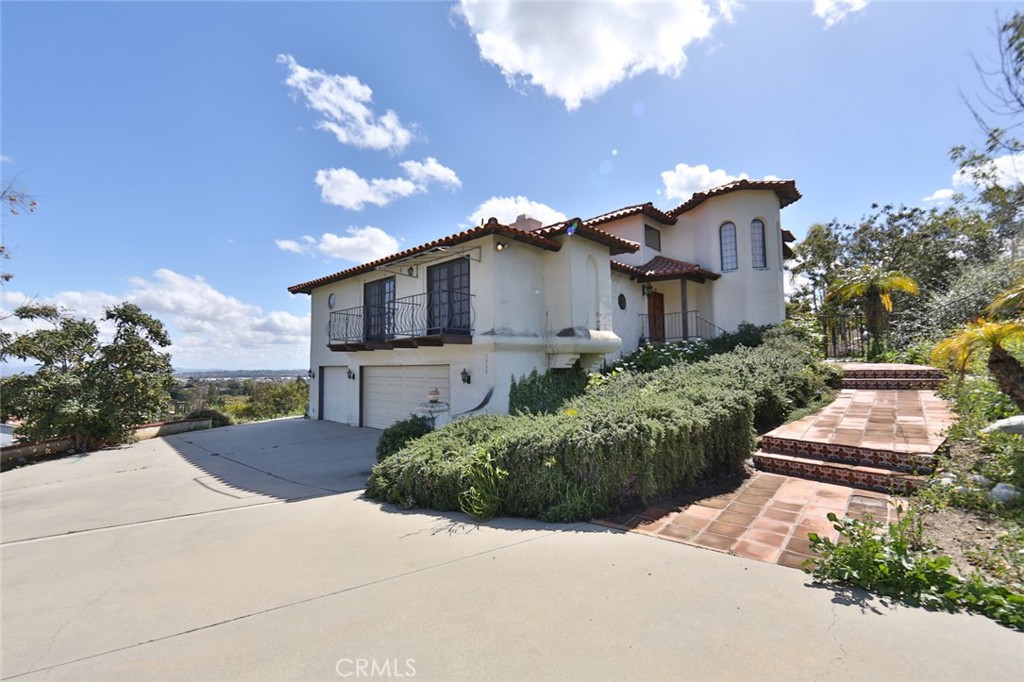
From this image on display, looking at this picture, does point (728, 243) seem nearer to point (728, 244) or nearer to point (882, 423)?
point (728, 244)

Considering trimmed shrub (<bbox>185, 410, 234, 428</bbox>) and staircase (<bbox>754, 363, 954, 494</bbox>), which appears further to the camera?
trimmed shrub (<bbox>185, 410, 234, 428</bbox>)

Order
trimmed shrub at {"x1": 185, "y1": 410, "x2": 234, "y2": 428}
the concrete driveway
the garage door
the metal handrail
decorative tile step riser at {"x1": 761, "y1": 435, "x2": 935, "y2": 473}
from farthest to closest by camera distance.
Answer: trimmed shrub at {"x1": 185, "y1": 410, "x2": 234, "y2": 428} → the garage door → the metal handrail → decorative tile step riser at {"x1": 761, "y1": 435, "x2": 935, "y2": 473} → the concrete driveway

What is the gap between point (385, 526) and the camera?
5188 millimetres

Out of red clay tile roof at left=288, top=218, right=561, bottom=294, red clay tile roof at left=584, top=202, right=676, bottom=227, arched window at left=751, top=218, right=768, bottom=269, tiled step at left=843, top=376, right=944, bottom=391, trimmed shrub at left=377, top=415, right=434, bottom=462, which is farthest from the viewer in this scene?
red clay tile roof at left=584, top=202, right=676, bottom=227

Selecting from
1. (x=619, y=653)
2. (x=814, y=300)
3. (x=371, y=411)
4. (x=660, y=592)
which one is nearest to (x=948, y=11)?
(x=660, y=592)

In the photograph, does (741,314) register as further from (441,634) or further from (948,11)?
(441,634)

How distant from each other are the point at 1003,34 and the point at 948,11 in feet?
2.91

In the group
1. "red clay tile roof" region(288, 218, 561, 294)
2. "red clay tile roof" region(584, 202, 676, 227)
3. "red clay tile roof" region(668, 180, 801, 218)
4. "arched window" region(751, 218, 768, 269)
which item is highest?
"red clay tile roof" region(668, 180, 801, 218)

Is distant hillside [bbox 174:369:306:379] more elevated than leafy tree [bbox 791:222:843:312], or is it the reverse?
leafy tree [bbox 791:222:843:312]

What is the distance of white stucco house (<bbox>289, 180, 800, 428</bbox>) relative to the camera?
33.1 feet

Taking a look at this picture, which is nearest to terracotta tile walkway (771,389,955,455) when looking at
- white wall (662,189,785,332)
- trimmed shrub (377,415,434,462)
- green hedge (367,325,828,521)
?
green hedge (367,325,828,521)

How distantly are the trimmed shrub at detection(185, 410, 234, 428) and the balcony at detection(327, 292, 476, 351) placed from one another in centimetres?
670

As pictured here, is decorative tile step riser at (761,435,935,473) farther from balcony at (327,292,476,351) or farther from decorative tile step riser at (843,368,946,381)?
balcony at (327,292,476,351)

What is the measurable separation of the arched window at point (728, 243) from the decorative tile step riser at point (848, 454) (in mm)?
10778
